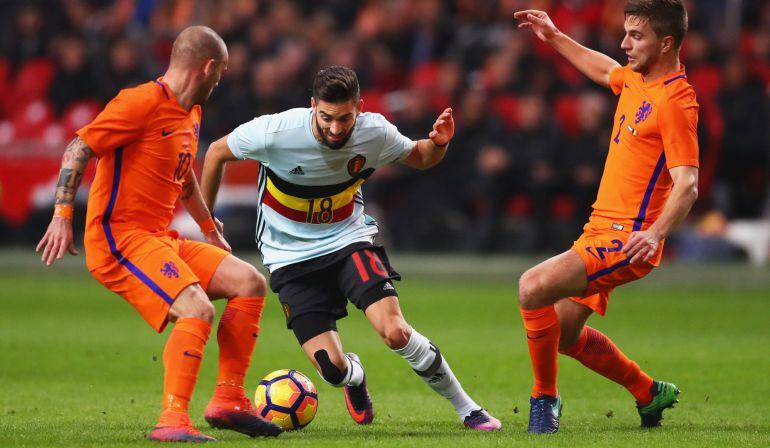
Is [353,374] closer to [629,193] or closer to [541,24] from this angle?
[629,193]

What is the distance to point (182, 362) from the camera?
686 cm

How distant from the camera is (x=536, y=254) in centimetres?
1742

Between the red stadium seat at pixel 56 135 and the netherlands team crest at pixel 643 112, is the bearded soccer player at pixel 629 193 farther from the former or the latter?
the red stadium seat at pixel 56 135

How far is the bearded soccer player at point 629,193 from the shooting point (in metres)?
Result: 7.09

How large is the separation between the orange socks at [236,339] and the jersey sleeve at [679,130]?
2495 mm

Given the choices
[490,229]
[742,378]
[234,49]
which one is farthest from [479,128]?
[742,378]

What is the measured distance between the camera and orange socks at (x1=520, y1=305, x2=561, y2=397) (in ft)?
23.9

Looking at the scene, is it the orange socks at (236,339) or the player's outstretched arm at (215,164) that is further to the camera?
the player's outstretched arm at (215,164)

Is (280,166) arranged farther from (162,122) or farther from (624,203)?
(624,203)

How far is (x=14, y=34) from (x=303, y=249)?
16061mm

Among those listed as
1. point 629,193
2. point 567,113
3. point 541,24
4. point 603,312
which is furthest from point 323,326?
point 567,113

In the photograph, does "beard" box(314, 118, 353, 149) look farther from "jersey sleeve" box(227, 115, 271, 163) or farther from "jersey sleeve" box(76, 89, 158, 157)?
"jersey sleeve" box(76, 89, 158, 157)

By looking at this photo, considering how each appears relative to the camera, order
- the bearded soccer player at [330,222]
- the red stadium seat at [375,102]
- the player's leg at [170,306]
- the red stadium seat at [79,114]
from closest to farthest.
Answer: the player's leg at [170,306] → the bearded soccer player at [330,222] → the red stadium seat at [375,102] → the red stadium seat at [79,114]

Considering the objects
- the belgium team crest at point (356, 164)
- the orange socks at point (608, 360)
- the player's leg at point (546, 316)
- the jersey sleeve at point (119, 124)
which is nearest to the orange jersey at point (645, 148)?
the player's leg at point (546, 316)
